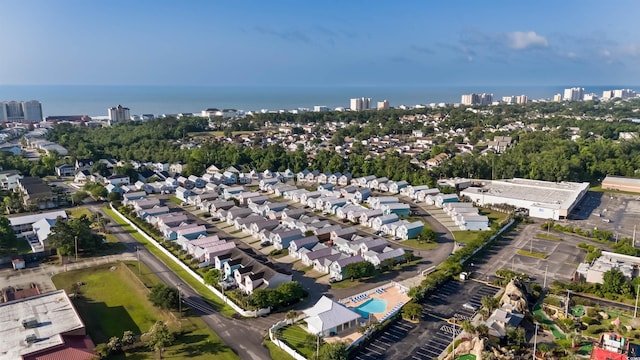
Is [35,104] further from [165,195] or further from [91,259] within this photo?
[91,259]

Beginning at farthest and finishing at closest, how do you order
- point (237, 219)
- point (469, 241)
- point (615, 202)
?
point (615, 202)
point (237, 219)
point (469, 241)

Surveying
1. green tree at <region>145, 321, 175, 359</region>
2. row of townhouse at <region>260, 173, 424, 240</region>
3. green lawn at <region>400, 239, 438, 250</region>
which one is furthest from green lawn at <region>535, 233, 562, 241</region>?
green tree at <region>145, 321, 175, 359</region>

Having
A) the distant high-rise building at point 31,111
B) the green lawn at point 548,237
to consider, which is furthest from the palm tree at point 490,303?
the distant high-rise building at point 31,111

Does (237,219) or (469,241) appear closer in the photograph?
(469,241)

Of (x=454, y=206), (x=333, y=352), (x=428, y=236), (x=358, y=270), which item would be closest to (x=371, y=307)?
(x=358, y=270)

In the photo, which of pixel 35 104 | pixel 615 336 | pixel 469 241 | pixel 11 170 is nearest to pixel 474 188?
pixel 469 241

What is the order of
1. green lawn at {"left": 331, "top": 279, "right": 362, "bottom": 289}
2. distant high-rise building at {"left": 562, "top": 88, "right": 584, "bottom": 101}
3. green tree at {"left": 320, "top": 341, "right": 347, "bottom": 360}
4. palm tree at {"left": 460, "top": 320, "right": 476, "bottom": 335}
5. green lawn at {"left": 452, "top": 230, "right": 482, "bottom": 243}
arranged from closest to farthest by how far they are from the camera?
green tree at {"left": 320, "top": 341, "right": 347, "bottom": 360} → palm tree at {"left": 460, "top": 320, "right": 476, "bottom": 335} → green lawn at {"left": 331, "top": 279, "right": 362, "bottom": 289} → green lawn at {"left": 452, "top": 230, "right": 482, "bottom": 243} → distant high-rise building at {"left": 562, "top": 88, "right": 584, "bottom": 101}

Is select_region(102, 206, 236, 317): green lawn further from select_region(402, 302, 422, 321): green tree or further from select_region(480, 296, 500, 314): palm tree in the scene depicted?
select_region(480, 296, 500, 314): palm tree
